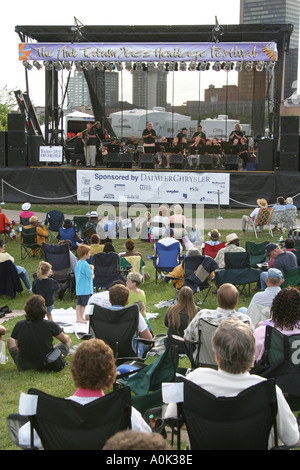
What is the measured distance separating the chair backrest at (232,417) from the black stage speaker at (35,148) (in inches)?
705

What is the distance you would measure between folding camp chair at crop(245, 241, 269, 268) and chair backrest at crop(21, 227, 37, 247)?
4.46m

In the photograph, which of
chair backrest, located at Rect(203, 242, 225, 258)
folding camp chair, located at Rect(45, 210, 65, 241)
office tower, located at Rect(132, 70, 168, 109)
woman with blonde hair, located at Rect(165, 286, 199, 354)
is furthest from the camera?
office tower, located at Rect(132, 70, 168, 109)

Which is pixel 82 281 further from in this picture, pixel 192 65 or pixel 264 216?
pixel 192 65

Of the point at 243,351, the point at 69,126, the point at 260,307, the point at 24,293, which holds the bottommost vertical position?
the point at 24,293

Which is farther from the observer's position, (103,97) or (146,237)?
(103,97)

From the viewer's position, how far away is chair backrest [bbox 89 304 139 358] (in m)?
6.13

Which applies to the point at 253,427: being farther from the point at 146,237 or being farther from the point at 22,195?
the point at 22,195

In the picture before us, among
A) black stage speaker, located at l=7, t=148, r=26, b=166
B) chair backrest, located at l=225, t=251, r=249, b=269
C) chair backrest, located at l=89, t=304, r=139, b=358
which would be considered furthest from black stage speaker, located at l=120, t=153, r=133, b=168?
chair backrest, located at l=89, t=304, r=139, b=358

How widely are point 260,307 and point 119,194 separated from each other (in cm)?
1244

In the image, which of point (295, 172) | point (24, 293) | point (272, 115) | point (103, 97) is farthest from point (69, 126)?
point (24, 293)

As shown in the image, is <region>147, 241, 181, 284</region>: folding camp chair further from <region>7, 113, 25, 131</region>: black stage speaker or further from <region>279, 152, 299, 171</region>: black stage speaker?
<region>7, 113, 25, 131</region>: black stage speaker

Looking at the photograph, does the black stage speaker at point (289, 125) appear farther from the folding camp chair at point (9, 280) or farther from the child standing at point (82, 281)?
the child standing at point (82, 281)

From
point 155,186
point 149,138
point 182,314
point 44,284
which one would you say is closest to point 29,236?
point 44,284

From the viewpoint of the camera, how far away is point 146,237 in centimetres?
1441
